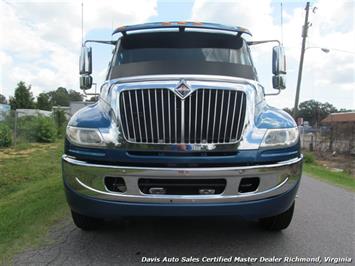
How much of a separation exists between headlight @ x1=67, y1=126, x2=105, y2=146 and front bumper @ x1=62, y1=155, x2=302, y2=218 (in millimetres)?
185

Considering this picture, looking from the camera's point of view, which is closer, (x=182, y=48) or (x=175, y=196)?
(x=175, y=196)

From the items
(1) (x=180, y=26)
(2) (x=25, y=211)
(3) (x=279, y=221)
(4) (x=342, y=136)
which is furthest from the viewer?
(4) (x=342, y=136)

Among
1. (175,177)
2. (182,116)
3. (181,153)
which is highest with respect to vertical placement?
(182,116)

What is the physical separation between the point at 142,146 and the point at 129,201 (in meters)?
0.50

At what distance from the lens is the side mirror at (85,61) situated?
16.9ft

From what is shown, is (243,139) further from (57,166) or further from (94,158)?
(57,166)

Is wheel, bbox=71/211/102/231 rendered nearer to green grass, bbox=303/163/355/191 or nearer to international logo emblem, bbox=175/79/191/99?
international logo emblem, bbox=175/79/191/99

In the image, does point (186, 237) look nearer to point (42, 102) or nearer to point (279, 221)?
point (279, 221)

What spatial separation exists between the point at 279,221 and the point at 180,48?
8.11ft

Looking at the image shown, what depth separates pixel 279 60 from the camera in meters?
5.14

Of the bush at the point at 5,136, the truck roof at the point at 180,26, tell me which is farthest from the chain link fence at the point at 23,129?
the truck roof at the point at 180,26

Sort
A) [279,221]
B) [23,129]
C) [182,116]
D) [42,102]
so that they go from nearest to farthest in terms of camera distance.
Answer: [182,116] < [279,221] < [23,129] < [42,102]

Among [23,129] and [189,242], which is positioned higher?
[189,242]

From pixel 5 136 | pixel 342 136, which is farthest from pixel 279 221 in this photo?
pixel 342 136
